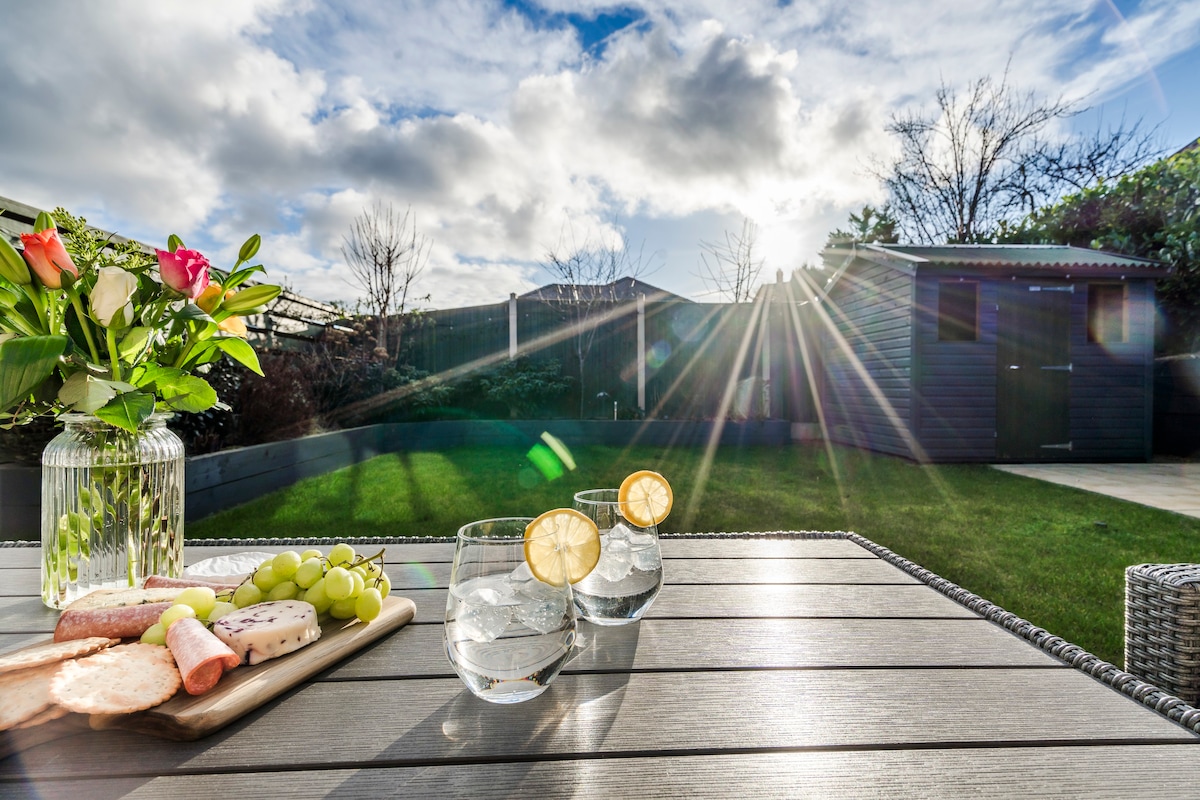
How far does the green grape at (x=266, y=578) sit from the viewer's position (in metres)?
0.73

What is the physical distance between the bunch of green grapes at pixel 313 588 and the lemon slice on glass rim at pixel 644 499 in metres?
0.32

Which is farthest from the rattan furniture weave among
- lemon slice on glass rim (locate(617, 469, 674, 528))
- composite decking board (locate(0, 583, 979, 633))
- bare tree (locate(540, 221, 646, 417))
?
bare tree (locate(540, 221, 646, 417))

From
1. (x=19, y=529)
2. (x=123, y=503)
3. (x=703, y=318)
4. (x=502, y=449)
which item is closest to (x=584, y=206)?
(x=703, y=318)

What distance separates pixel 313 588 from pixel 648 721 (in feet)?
1.51

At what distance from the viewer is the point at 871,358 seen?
7.82 meters

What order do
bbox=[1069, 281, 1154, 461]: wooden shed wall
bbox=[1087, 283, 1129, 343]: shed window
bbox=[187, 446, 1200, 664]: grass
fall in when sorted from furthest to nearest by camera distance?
1. bbox=[1087, 283, 1129, 343]: shed window
2. bbox=[1069, 281, 1154, 461]: wooden shed wall
3. bbox=[187, 446, 1200, 664]: grass

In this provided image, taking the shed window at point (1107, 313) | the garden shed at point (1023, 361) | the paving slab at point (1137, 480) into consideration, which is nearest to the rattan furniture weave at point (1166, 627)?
the paving slab at point (1137, 480)

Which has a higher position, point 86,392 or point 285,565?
point 86,392

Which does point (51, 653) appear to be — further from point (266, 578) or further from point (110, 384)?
point (110, 384)

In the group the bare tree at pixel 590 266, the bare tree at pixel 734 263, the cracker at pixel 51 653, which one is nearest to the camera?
the cracker at pixel 51 653

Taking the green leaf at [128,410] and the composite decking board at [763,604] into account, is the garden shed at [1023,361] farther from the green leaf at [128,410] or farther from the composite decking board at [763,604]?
the green leaf at [128,410]

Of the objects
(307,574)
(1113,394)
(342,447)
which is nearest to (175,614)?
(307,574)

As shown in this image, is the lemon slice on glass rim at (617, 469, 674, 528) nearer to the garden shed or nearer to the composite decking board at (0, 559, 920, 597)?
the composite decking board at (0, 559, 920, 597)

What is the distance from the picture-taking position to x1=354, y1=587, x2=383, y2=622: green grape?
732 mm
